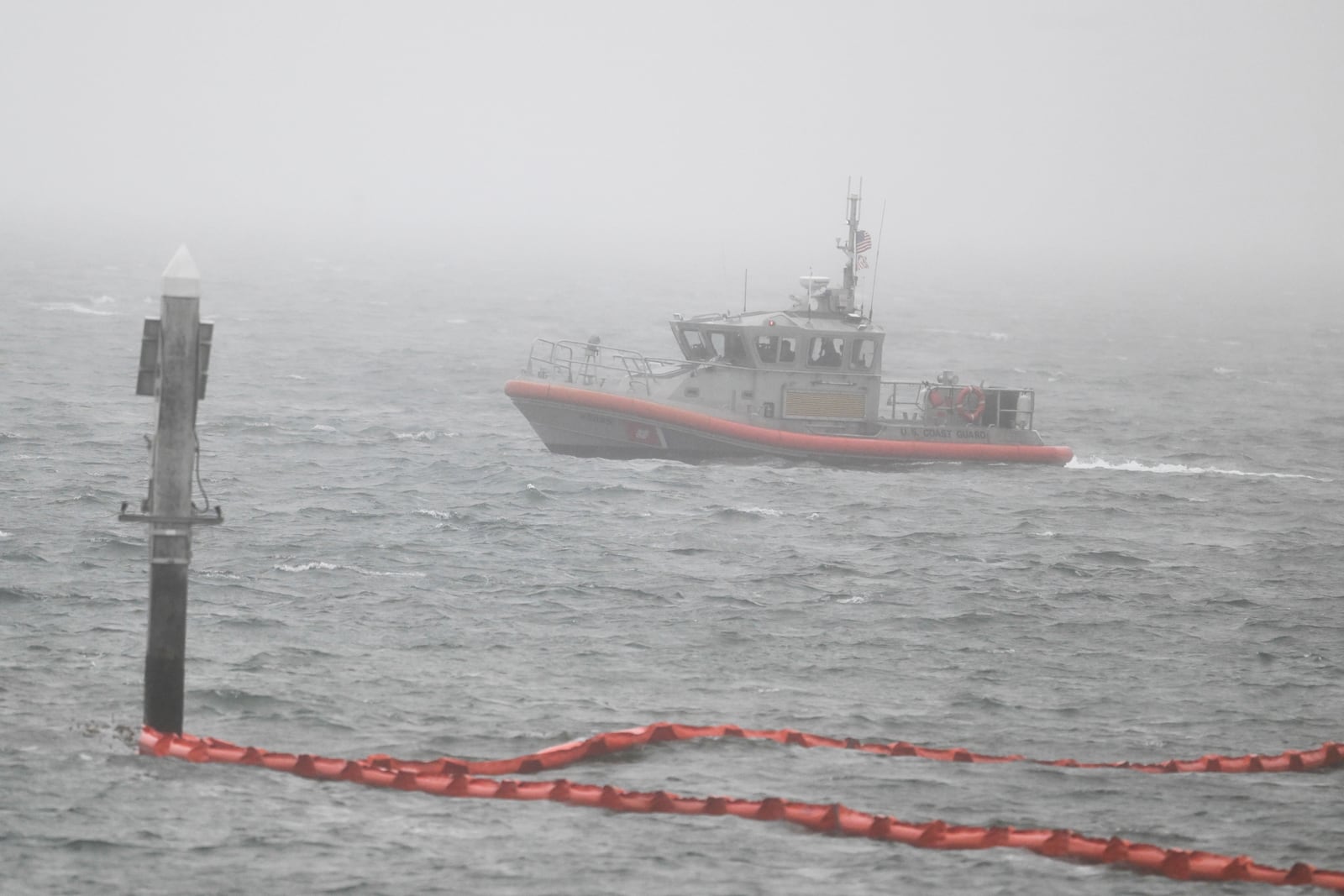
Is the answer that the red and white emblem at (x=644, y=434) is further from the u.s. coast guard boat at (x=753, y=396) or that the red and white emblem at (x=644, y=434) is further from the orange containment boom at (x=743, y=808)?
the orange containment boom at (x=743, y=808)

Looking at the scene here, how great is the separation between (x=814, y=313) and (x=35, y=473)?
15.7m

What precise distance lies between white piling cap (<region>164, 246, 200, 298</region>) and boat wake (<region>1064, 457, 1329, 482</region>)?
26.9m

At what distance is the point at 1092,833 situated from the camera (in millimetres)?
15859

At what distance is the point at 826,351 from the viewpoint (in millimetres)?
35781

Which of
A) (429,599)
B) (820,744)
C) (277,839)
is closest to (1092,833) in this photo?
(820,744)

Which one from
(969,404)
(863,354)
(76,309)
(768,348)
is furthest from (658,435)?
(76,309)

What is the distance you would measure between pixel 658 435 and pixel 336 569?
11537mm

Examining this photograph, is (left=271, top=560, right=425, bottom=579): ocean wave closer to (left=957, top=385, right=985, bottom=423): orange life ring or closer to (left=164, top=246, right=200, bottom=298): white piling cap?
(left=164, top=246, right=200, bottom=298): white piling cap

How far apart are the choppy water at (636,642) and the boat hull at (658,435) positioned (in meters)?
0.49

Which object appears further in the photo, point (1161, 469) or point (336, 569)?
point (1161, 469)

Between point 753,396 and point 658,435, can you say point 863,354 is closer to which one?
point 753,396

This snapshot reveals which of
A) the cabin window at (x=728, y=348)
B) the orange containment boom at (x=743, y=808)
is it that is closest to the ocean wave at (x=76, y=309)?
the cabin window at (x=728, y=348)

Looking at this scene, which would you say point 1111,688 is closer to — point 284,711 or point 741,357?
point 284,711

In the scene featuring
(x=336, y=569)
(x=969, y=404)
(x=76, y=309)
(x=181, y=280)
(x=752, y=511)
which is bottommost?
(x=336, y=569)
